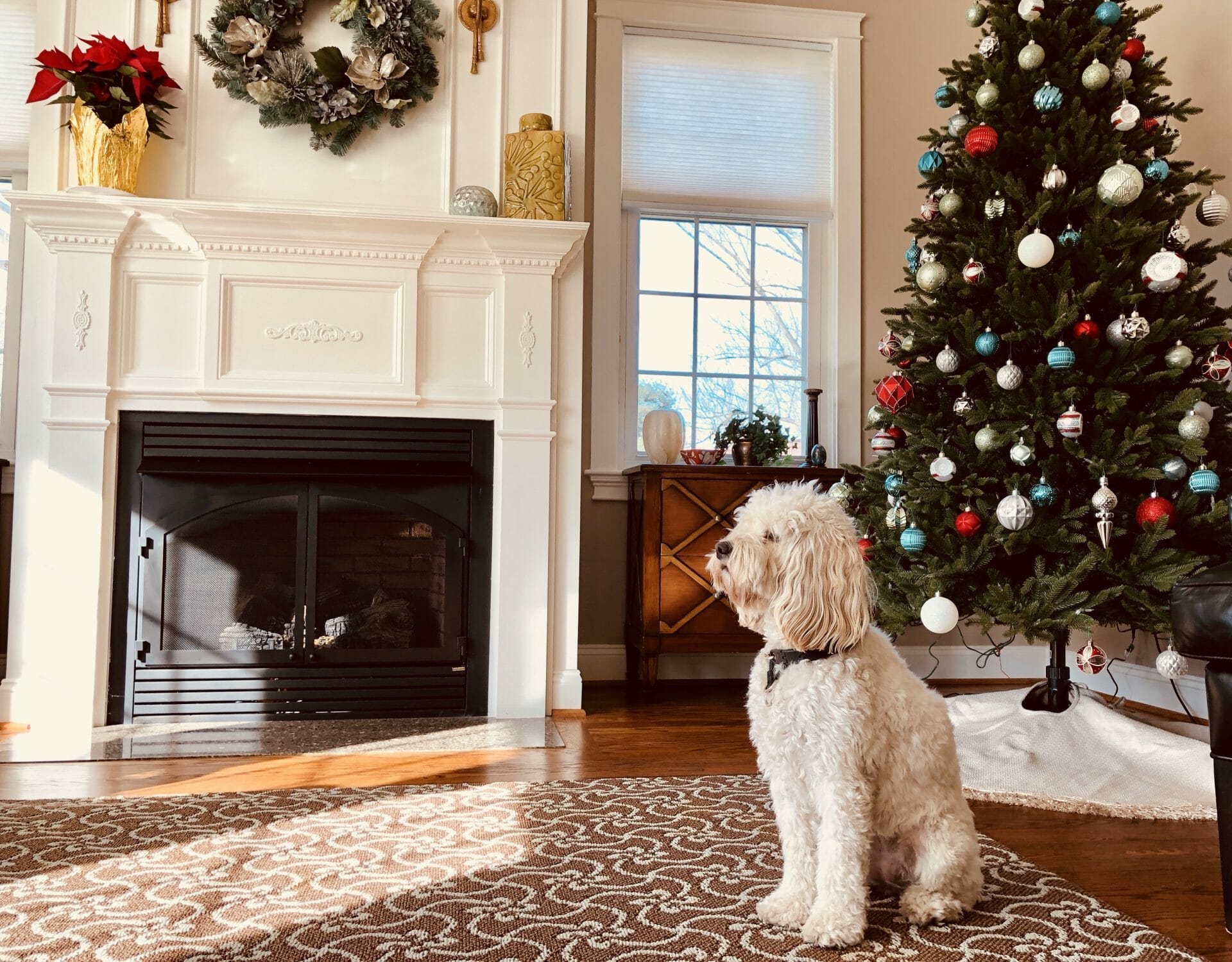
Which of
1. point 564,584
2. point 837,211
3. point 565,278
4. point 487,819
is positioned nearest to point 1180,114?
point 837,211

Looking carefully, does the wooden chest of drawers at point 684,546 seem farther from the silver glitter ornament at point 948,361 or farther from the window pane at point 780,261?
the window pane at point 780,261

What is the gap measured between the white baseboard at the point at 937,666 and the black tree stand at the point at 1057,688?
95 centimetres

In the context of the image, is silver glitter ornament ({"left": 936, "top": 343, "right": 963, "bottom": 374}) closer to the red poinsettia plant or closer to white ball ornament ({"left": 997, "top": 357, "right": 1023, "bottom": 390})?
white ball ornament ({"left": 997, "top": 357, "right": 1023, "bottom": 390})

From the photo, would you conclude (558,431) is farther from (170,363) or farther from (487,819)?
(487,819)

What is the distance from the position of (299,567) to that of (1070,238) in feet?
9.30

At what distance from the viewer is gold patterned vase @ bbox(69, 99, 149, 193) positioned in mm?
3326

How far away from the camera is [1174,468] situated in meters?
2.86

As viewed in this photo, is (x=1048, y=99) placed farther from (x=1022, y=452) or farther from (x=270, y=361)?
(x=270, y=361)

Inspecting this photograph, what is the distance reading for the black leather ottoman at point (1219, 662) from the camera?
5.56ft

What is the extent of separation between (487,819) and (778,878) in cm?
74

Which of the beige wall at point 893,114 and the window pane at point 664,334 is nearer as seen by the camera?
the window pane at point 664,334

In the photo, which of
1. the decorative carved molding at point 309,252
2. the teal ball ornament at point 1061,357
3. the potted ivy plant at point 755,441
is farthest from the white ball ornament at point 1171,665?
the decorative carved molding at point 309,252

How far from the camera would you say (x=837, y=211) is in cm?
469

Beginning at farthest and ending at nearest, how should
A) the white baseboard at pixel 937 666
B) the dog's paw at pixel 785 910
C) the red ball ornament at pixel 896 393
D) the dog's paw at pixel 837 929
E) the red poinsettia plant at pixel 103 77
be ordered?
the white baseboard at pixel 937 666, the red poinsettia plant at pixel 103 77, the red ball ornament at pixel 896 393, the dog's paw at pixel 785 910, the dog's paw at pixel 837 929
